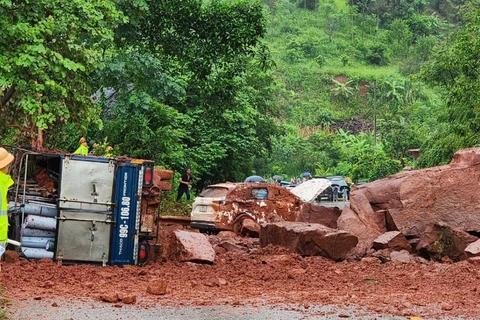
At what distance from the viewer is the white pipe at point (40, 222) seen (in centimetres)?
1375

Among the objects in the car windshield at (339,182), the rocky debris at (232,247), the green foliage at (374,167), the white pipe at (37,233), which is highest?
the white pipe at (37,233)

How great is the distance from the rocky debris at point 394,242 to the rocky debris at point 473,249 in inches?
55.0

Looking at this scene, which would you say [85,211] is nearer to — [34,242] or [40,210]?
[40,210]

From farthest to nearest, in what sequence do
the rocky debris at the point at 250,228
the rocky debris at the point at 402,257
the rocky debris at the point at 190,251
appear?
the rocky debris at the point at 250,228 → the rocky debris at the point at 402,257 → the rocky debris at the point at 190,251

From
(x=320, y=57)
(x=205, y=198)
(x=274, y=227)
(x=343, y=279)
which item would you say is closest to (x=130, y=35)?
(x=205, y=198)

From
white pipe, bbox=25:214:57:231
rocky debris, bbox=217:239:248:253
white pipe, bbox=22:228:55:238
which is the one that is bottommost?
rocky debris, bbox=217:239:248:253

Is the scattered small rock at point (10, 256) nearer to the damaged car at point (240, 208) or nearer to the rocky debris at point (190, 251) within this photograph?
the rocky debris at point (190, 251)

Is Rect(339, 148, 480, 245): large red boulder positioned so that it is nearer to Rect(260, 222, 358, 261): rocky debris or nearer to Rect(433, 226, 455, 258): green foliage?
Rect(433, 226, 455, 258): green foliage

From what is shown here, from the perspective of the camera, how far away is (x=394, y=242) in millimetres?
17141

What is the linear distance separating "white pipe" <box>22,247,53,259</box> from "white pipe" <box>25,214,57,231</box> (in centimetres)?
35

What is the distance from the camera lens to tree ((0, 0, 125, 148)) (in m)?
13.8

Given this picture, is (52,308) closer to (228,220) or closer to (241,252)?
(241,252)

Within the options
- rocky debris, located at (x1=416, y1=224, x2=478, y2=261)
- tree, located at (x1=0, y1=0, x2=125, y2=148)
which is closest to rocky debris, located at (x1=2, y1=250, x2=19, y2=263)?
tree, located at (x1=0, y1=0, x2=125, y2=148)

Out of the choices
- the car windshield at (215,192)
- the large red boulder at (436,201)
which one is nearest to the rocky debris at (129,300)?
the large red boulder at (436,201)
